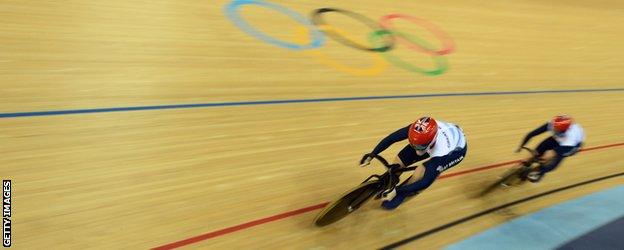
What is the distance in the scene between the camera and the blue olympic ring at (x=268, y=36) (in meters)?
4.75

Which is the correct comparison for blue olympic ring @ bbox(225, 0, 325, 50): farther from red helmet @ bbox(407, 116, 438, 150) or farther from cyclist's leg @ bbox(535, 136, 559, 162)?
cyclist's leg @ bbox(535, 136, 559, 162)

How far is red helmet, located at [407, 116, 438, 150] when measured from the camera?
293 centimetres

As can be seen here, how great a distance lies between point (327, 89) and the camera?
4.60 meters

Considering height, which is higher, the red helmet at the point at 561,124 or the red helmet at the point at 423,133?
the red helmet at the point at 423,133

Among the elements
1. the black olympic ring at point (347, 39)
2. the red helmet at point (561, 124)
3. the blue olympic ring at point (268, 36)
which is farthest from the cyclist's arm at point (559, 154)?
the blue olympic ring at point (268, 36)

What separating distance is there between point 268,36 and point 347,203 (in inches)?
88.7

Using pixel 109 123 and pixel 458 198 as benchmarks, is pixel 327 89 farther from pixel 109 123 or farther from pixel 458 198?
pixel 109 123

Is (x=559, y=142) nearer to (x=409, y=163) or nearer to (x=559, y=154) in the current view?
(x=559, y=154)

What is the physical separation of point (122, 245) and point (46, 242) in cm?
40

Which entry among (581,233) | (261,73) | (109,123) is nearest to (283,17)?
(261,73)

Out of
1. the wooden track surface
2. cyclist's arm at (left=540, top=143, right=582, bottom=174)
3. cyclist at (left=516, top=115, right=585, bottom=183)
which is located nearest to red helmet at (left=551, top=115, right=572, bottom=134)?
cyclist at (left=516, top=115, right=585, bottom=183)

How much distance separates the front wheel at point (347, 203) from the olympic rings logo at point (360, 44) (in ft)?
6.36

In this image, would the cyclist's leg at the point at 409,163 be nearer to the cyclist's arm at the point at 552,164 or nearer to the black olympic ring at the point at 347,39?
the cyclist's arm at the point at 552,164

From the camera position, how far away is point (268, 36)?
4.80 meters
